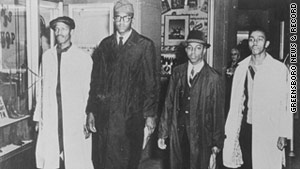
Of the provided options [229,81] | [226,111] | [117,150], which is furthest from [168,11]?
[117,150]

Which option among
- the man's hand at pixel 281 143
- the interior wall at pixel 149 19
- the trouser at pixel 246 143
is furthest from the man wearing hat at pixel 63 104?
the man's hand at pixel 281 143

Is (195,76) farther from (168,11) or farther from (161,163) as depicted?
(161,163)

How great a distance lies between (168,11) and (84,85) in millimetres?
672

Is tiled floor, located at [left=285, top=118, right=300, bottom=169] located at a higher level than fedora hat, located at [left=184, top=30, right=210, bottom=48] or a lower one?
lower

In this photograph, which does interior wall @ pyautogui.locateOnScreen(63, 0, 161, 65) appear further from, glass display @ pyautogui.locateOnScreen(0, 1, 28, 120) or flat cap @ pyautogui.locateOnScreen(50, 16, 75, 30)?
glass display @ pyautogui.locateOnScreen(0, 1, 28, 120)

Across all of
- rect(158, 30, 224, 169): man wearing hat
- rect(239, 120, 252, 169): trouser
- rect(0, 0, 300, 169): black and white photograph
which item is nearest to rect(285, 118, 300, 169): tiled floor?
rect(0, 0, 300, 169): black and white photograph

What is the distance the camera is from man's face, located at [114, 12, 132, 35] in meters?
2.07

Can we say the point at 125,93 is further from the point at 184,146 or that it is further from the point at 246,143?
the point at 246,143

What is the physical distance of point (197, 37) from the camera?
197cm

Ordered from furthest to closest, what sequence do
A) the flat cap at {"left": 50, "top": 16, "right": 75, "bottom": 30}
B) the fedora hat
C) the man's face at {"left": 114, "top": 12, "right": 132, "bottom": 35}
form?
the flat cap at {"left": 50, "top": 16, "right": 75, "bottom": 30} → the man's face at {"left": 114, "top": 12, "right": 132, "bottom": 35} → the fedora hat

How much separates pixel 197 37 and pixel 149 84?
0.38 m

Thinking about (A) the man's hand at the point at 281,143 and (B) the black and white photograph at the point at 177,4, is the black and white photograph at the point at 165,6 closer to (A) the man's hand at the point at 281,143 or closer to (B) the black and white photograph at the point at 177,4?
(B) the black and white photograph at the point at 177,4

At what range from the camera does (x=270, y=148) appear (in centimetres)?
201

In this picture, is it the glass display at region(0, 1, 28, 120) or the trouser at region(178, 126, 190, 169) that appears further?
the glass display at region(0, 1, 28, 120)
